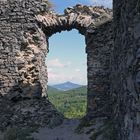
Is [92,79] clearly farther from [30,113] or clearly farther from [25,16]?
[25,16]

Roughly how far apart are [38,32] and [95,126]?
3.50 metres

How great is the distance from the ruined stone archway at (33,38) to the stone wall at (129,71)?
529 cm

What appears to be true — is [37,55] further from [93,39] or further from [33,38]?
[93,39]

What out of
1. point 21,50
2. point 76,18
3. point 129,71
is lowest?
point 129,71

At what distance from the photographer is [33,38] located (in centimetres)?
1251

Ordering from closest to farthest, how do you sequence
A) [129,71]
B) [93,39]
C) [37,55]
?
[129,71]
[93,39]
[37,55]

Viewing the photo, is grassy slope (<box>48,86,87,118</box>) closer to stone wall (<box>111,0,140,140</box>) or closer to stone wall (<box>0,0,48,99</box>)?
stone wall (<box>0,0,48,99</box>)

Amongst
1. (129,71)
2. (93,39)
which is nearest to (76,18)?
(93,39)

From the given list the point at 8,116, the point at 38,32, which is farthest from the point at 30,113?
the point at 38,32

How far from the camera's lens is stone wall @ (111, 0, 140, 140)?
18.1 feet

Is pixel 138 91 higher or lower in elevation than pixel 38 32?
lower

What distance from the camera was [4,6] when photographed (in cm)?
1252

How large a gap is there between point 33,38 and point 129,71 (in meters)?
7.00

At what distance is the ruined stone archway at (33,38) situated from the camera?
11930mm
